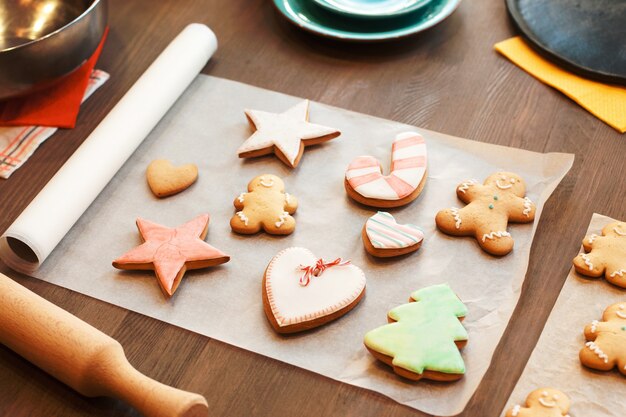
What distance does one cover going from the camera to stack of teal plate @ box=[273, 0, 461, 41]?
154 centimetres

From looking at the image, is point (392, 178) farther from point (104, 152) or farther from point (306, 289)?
point (104, 152)

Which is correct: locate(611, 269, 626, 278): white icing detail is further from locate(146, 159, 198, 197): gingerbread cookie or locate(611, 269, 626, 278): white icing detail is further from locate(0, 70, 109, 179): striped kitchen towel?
locate(0, 70, 109, 179): striped kitchen towel

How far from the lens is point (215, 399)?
3.32ft

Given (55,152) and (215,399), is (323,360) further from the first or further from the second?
(55,152)

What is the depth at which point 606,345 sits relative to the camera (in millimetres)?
1004

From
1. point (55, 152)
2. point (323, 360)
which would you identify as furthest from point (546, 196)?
point (55, 152)

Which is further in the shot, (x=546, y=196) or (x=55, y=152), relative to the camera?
(x=55, y=152)

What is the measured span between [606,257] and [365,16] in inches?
28.0

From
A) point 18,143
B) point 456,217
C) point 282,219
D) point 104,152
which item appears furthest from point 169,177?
point 456,217

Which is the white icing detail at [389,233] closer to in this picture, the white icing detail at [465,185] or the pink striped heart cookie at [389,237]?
the pink striped heart cookie at [389,237]

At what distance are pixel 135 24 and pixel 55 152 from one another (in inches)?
17.3

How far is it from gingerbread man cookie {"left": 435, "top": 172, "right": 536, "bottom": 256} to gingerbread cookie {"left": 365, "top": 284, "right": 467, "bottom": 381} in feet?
0.42

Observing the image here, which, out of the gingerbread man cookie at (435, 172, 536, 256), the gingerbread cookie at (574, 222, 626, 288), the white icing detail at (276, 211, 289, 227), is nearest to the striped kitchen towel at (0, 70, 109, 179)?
the white icing detail at (276, 211, 289, 227)

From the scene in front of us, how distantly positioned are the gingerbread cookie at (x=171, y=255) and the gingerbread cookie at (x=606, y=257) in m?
0.55
